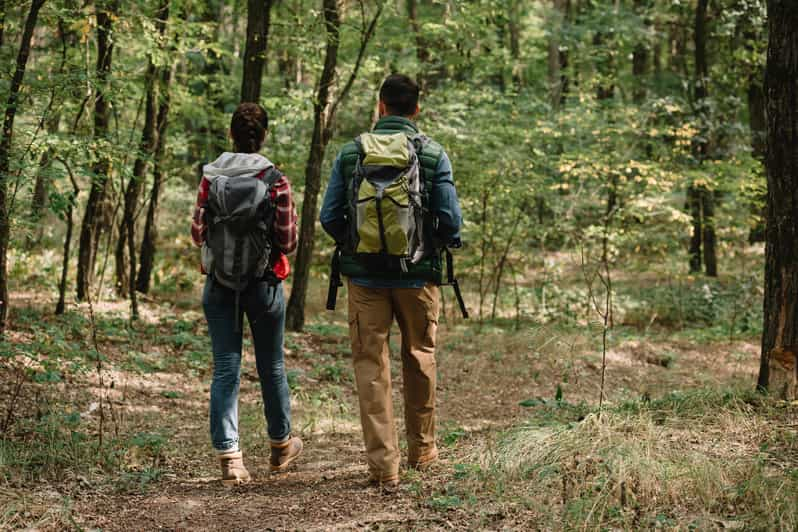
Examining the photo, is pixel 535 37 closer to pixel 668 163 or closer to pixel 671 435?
pixel 668 163

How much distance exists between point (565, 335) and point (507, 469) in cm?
666

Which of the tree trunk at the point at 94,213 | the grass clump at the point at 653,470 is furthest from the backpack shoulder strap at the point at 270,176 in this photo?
the tree trunk at the point at 94,213

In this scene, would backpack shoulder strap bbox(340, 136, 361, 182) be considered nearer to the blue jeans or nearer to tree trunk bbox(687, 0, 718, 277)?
the blue jeans

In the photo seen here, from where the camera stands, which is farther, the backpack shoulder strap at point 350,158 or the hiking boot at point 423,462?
the hiking boot at point 423,462

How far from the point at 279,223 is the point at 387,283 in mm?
732

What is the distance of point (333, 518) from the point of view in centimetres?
349

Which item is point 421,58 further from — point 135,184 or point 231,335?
point 231,335

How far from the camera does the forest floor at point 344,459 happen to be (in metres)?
3.34

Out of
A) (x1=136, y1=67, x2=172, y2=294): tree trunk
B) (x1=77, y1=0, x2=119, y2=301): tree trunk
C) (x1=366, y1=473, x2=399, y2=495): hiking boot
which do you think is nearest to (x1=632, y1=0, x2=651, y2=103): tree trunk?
(x1=136, y1=67, x2=172, y2=294): tree trunk

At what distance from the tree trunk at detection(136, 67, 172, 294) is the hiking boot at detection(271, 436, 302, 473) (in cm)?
630

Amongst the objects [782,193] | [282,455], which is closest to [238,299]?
[282,455]

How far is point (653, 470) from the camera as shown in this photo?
352 cm

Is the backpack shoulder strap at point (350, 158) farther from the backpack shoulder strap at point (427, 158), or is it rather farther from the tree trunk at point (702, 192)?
the tree trunk at point (702, 192)

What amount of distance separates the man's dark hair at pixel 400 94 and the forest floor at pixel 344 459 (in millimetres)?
1972
